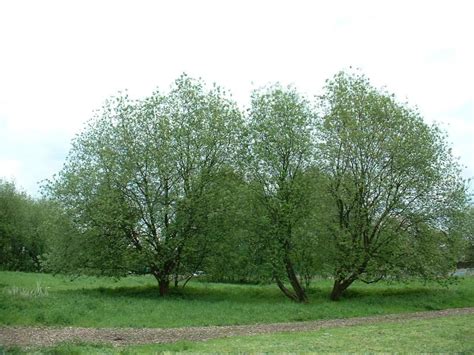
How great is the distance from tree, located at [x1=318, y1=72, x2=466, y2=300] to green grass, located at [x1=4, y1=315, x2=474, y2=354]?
889 cm

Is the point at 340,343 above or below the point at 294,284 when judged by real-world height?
below

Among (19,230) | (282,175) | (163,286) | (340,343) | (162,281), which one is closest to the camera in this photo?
(340,343)

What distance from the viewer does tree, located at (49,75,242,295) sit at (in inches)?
1208

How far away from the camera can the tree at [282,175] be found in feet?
95.7

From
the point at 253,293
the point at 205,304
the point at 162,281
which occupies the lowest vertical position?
the point at 205,304

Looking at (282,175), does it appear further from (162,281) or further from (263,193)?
(162,281)

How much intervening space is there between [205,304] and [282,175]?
27.7ft

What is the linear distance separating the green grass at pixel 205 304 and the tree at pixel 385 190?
2104 mm

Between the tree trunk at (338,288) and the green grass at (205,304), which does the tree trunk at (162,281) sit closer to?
the green grass at (205,304)

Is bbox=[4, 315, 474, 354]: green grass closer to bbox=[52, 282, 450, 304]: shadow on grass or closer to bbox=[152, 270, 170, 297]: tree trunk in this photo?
bbox=[52, 282, 450, 304]: shadow on grass

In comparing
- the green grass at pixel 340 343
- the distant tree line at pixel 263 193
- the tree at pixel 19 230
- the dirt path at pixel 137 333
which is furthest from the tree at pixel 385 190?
the tree at pixel 19 230

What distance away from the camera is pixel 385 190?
2916 centimetres

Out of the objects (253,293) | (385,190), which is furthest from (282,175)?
(253,293)

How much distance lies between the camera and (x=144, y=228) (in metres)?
31.2
